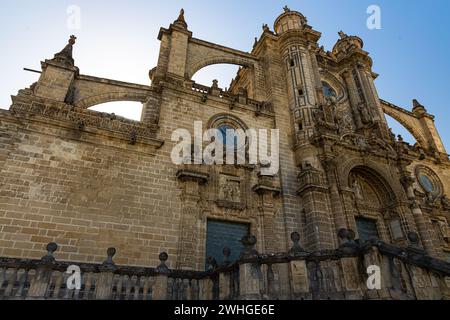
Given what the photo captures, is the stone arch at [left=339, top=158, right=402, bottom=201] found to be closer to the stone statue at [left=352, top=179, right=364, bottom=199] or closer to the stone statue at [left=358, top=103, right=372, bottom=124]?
the stone statue at [left=352, top=179, right=364, bottom=199]

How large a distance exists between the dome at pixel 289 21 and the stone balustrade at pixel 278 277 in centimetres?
1570

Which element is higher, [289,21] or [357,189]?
[289,21]

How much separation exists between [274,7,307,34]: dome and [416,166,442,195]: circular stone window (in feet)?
38.8

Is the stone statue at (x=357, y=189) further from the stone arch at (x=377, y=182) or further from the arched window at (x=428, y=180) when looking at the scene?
the arched window at (x=428, y=180)

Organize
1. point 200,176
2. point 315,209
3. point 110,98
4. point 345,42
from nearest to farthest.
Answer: point 200,176, point 315,209, point 110,98, point 345,42

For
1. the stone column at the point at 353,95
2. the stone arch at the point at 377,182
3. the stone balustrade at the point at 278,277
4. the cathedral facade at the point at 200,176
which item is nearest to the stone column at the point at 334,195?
the cathedral facade at the point at 200,176

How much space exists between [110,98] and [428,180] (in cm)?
1944

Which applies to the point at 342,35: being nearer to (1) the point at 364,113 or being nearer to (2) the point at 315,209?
(1) the point at 364,113

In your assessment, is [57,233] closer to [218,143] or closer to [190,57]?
[218,143]

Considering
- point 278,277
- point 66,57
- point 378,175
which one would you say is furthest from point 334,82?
point 278,277

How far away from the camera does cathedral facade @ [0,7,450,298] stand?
9016mm

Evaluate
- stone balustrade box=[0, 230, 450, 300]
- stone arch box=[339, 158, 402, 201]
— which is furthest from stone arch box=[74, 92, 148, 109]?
stone arch box=[339, 158, 402, 201]

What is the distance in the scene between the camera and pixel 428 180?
19.1m

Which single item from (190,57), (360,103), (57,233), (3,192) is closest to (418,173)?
(360,103)
